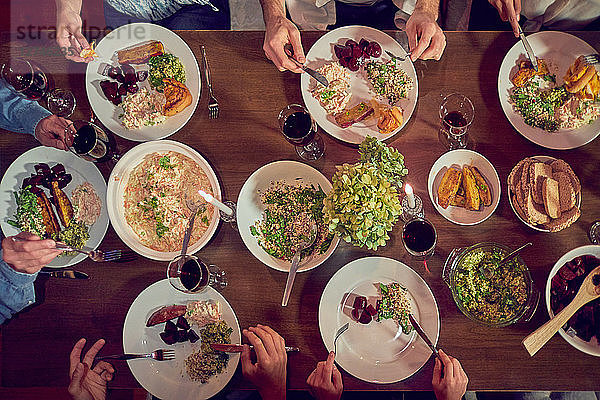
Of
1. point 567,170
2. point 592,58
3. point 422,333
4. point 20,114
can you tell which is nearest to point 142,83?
point 20,114

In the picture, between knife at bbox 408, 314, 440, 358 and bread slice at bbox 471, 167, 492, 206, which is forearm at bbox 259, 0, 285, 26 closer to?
bread slice at bbox 471, 167, 492, 206

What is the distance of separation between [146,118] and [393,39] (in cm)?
113

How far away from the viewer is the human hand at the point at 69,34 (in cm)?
200

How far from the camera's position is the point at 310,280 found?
184 cm

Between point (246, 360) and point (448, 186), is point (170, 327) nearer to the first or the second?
point (246, 360)

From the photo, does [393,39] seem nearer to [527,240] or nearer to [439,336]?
[527,240]

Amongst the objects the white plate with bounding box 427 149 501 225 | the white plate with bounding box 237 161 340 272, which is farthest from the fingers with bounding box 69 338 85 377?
the white plate with bounding box 427 149 501 225

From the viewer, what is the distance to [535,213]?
1.76 meters

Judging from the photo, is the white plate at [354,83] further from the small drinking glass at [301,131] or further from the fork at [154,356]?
the fork at [154,356]

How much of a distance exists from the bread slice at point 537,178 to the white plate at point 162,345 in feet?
4.36

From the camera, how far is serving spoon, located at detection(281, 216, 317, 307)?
1764 millimetres

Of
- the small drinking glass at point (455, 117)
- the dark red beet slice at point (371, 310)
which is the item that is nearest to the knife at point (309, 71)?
the small drinking glass at point (455, 117)

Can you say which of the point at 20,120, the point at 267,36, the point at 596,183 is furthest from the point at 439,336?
the point at 20,120

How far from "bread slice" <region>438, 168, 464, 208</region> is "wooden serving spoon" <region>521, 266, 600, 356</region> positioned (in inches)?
23.4
